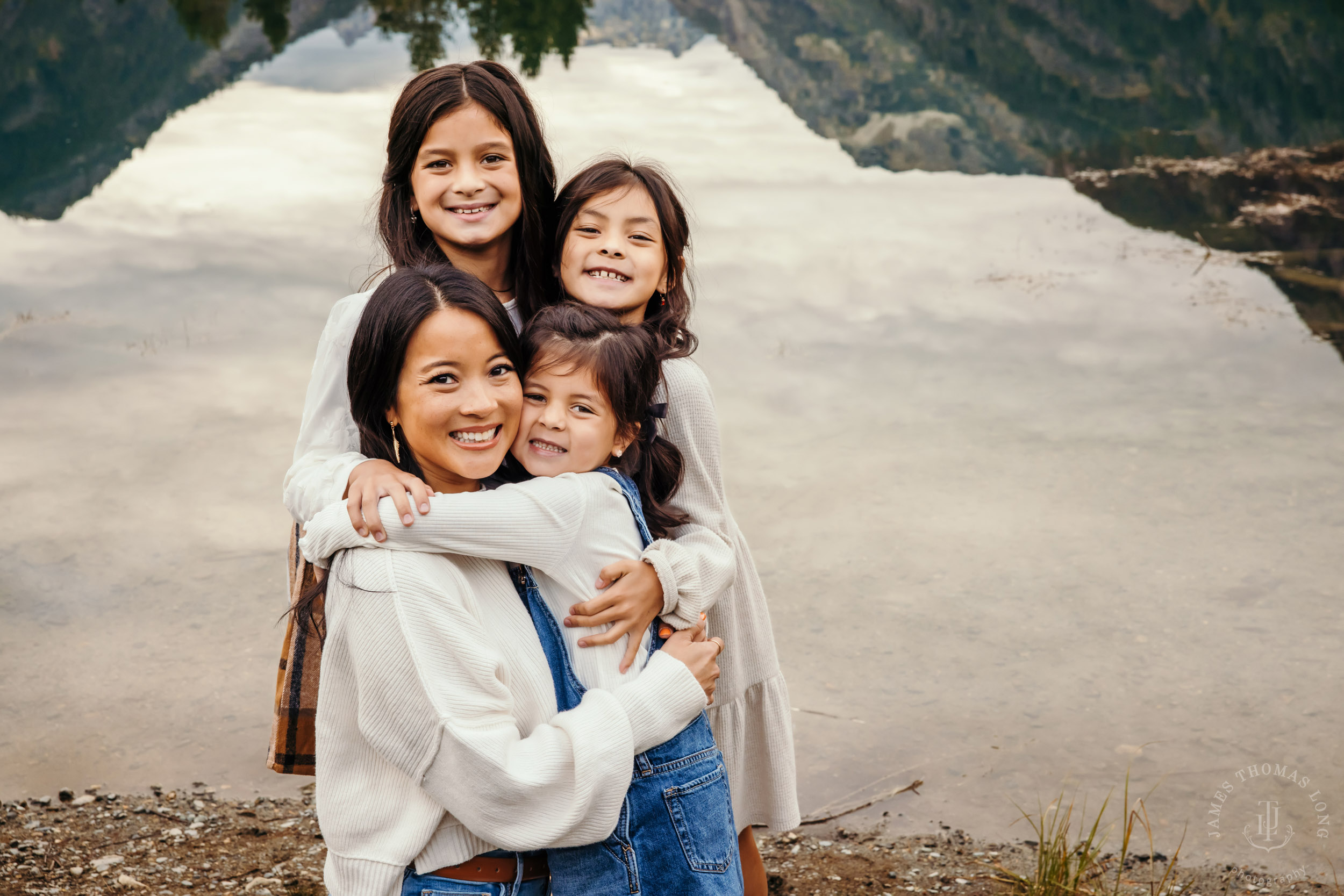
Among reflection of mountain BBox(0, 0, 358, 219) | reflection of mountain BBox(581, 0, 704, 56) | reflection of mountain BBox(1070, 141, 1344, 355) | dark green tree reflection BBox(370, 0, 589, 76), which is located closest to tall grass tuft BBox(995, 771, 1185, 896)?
reflection of mountain BBox(1070, 141, 1344, 355)

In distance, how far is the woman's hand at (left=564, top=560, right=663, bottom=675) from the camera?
6.22ft

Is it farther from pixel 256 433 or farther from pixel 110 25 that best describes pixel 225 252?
pixel 110 25

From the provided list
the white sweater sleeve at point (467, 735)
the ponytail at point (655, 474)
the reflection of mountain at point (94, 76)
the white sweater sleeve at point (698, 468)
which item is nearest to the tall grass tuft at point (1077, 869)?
the white sweater sleeve at point (698, 468)

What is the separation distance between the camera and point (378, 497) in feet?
5.95

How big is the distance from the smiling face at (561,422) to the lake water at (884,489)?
1.50 meters

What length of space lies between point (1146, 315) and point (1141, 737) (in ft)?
20.2

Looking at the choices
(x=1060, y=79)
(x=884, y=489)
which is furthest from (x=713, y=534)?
(x=1060, y=79)

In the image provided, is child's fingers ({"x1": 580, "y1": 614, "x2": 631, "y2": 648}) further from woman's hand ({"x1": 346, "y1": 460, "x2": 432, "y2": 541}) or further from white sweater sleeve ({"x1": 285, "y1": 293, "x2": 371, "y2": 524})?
white sweater sleeve ({"x1": 285, "y1": 293, "x2": 371, "y2": 524})

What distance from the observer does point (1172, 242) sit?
464 inches

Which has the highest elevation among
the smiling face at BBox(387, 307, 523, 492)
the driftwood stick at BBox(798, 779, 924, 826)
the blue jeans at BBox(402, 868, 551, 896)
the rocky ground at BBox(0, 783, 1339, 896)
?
the smiling face at BBox(387, 307, 523, 492)

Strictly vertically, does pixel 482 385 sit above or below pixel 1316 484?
above

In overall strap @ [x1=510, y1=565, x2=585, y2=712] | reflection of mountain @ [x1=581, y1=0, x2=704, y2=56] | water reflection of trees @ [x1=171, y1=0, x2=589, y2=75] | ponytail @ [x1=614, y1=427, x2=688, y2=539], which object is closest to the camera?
overall strap @ [x1=510, y1=565, x2=585, y2=712]

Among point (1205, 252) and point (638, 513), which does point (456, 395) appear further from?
point (1205, 252)

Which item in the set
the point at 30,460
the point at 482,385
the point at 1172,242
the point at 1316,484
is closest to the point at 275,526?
the point at 30,460
